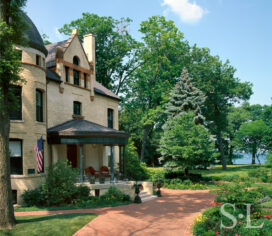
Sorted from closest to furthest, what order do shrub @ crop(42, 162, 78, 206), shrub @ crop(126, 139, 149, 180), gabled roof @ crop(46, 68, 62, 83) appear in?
shrub @ crop(42, 162, 78, 206) → gabled roof @ crop(46, 68, 62, 83) → shrub @ crop(126, 139, 149, 180)

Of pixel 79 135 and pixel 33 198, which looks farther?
pixel 79 135

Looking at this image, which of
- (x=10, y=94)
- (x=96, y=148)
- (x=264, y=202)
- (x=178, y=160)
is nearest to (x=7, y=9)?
(x=10, y=94)

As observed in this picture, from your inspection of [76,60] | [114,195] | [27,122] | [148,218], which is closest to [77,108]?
[76,60]

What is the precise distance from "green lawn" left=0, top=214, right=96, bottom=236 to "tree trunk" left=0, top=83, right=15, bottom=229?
470 millimetres

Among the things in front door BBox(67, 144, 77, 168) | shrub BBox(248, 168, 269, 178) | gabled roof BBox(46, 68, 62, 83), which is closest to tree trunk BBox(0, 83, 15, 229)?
gabled roof BBox(46, 68, 62, 83)

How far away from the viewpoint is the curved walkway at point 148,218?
447 inches

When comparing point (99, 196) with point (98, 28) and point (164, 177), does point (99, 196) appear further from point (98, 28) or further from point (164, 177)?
point (98, 28)

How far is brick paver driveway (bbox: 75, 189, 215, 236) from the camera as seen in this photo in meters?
11.3

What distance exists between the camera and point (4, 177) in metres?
11.4

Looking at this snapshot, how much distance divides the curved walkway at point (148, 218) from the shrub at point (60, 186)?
155cm

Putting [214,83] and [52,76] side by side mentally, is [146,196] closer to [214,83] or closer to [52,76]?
[52,76]

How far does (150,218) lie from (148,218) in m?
0.10

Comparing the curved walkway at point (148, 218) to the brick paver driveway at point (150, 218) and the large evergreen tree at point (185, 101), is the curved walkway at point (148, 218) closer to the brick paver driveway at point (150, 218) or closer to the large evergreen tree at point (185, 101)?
the brick paver driveway at point (150, 218)

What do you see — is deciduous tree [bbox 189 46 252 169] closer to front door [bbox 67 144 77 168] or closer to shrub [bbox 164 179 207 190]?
shrub [bbox 164 179 207 190]
